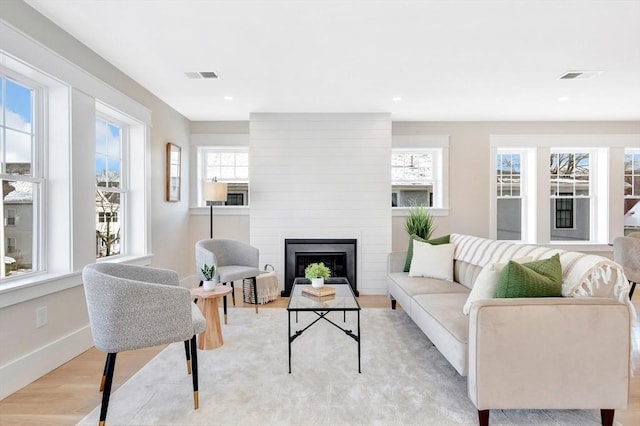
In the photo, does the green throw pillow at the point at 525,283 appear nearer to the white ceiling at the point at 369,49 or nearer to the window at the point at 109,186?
the white ceiling at the point at 369,49

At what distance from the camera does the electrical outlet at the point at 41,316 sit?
2400mm

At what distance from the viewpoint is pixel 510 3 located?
2.24 meters

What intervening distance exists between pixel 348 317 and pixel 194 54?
9.21 ft

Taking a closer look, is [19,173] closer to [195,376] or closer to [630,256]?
[195,376]

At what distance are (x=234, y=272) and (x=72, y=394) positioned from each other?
5.59ft

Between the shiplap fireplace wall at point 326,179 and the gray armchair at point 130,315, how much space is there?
278 centimetres

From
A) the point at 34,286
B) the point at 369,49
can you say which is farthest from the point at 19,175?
the point at 369,49

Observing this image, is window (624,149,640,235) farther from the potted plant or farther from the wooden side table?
the wooden side table

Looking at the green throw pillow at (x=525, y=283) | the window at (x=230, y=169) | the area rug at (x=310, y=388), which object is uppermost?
the window at (x=230, y=169)

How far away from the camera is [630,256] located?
4.03 metres

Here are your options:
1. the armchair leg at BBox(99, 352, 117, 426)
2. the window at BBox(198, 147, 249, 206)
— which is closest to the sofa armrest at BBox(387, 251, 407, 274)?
the window at BBox(198, 147, 249, 206)

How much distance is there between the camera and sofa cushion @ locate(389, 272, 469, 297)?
3.04m

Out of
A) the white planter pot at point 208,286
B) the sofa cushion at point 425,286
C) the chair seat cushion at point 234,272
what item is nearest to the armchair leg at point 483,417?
the sofa cushion at point 425,286

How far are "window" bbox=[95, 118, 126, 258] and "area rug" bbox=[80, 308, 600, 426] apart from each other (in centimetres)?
137
